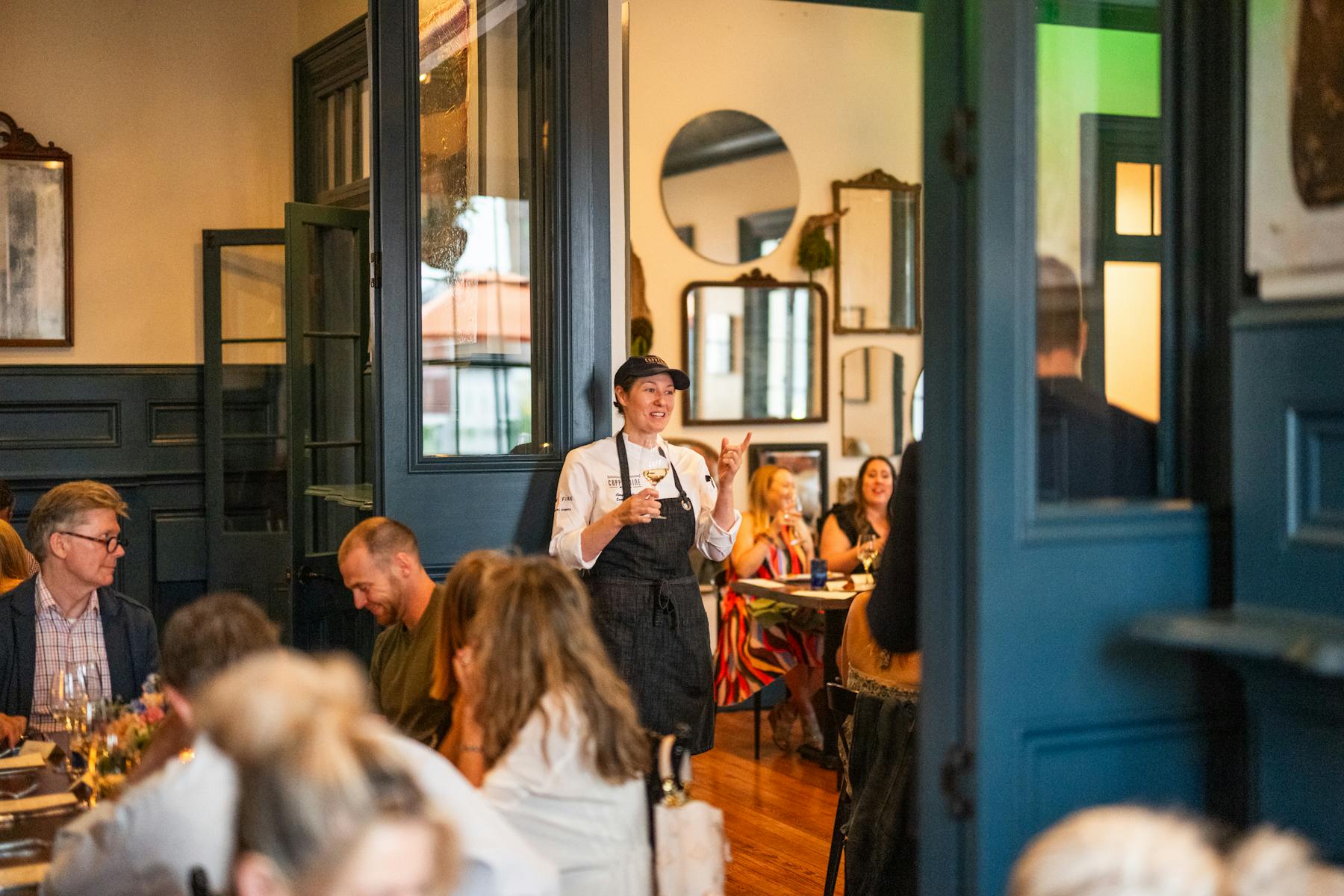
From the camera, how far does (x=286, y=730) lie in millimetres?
1681

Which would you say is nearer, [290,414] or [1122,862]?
[1122,862]

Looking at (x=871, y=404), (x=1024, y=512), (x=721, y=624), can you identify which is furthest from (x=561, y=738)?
(x=871, y=404)

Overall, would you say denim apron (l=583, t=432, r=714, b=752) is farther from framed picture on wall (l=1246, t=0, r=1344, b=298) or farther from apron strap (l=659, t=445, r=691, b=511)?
framed picture on wall (l=1246, t=0, r=1344, b=298)

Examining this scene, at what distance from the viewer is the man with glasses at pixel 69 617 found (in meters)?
3.81

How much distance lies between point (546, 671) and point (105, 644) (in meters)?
1.93

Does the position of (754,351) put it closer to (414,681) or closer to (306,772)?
(414,681)

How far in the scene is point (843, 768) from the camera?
4.11 metres

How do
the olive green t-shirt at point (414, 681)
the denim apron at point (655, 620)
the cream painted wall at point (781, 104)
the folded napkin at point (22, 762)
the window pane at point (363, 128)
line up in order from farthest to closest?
the cream painted wall at point (781, 104) < the window pane at point (363, 128) < the denim apron at point (655, 620) < the olive green t-shirt at point (414, 681) < the folded napkin at point (22, 762)

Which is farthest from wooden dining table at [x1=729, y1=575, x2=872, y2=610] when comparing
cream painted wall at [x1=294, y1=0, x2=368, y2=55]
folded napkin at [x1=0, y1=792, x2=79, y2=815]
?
folded napkin at [x1=0, y1=792, x2=79, y2=815]

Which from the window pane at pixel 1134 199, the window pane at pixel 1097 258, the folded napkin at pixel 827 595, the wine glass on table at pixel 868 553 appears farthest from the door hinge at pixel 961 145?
the wine glass on table at pixel 868 553

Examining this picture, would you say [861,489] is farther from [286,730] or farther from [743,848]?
[286,730]

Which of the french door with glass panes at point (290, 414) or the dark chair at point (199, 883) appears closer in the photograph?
the dark chair at point (199, 883)

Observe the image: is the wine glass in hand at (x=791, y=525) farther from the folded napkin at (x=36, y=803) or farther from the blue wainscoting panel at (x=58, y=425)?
the folded napkin at (x=36, y=803)

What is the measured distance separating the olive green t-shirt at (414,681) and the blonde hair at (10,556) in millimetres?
1752
